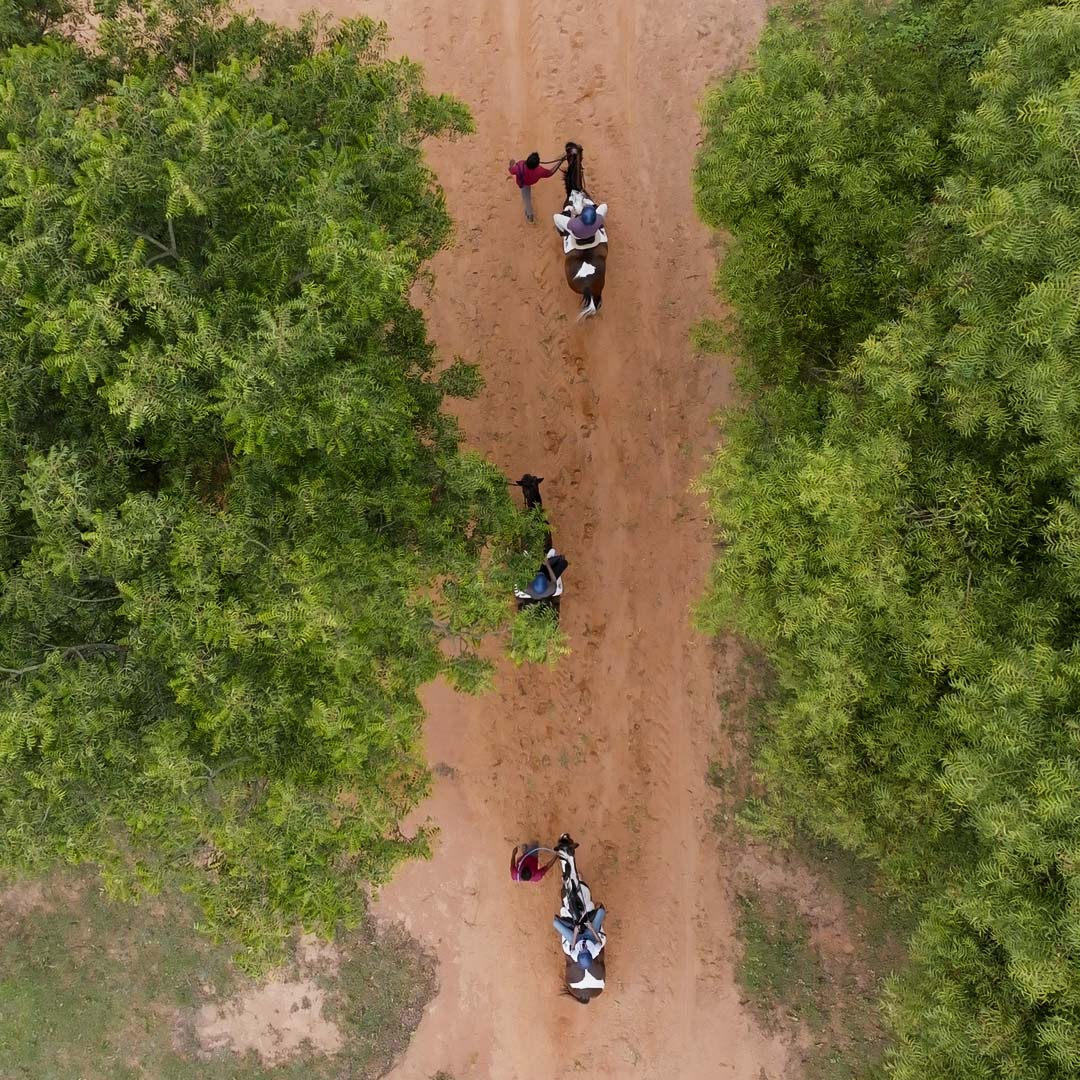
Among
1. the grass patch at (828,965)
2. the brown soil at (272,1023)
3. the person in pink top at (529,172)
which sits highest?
the person in pink top at (529,172)

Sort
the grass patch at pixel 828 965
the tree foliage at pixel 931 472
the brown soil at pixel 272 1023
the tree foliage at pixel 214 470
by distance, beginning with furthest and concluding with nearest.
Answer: the brown soil at pixel 272 1023, the grass patch at pixel 828 965, the tree foliage at pixel 214 470, the tree foliage at pixel 931 472

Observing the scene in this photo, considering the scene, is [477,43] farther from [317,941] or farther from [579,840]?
[317,941]

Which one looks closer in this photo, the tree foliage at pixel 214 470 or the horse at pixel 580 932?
the tree foliage at pixel 214 470

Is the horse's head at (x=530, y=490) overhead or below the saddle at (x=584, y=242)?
below

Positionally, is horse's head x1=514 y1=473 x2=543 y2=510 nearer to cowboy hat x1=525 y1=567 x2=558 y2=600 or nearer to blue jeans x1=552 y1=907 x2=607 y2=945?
cowboy hat x1=525 y1=567 x2=558 y2=600

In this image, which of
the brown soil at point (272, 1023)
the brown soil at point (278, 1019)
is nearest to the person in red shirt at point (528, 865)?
the brown soil at point (278, 1019)

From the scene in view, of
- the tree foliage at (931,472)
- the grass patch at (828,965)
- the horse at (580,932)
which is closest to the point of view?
the tree foliage at (931,472)

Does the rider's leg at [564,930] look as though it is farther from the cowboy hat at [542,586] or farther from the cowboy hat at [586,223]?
the cowboy hat at [586,223]
